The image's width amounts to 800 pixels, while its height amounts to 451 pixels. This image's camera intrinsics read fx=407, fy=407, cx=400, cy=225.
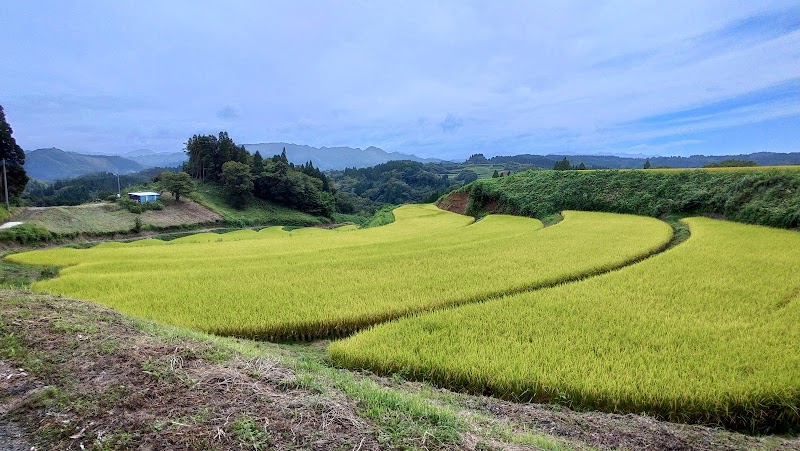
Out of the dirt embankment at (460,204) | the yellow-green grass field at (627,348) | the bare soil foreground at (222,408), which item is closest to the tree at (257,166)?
the dirt embankment at (460,204)

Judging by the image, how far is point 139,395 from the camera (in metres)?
2.99

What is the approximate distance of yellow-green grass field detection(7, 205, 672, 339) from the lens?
22.0ft

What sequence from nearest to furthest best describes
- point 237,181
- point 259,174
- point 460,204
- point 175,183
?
point 460,204 < point 175,183 < point 237,181 < point 259,174

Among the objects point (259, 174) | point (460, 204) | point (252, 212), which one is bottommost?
point (252, 212)

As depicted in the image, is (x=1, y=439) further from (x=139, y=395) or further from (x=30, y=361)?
(x=30, y=361)

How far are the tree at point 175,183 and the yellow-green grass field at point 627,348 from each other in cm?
4047

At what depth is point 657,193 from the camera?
23422 millimetres

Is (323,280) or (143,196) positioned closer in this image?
(323,280)

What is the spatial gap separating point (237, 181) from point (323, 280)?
42.1m

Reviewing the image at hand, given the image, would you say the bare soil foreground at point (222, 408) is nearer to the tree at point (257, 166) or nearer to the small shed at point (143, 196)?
the small shed at point (143, 196)

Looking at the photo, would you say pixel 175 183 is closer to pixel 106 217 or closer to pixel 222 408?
pixel 106 217

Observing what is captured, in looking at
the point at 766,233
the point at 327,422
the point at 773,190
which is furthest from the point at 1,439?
the point at 773,190

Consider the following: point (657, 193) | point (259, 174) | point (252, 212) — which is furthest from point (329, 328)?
point (259, 174)

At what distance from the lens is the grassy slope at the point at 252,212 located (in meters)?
43.8
